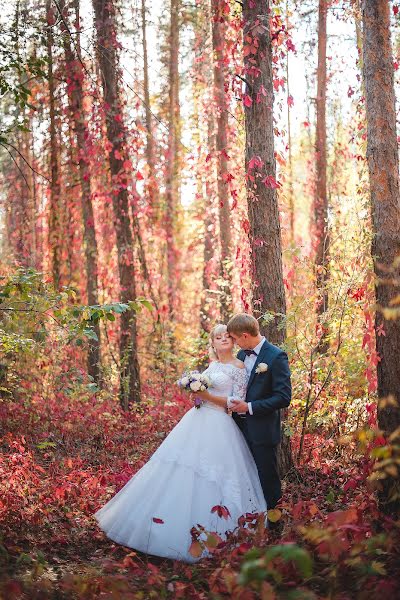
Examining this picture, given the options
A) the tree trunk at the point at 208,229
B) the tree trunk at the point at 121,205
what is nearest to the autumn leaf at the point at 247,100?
the tree trunk at the point at 121,205

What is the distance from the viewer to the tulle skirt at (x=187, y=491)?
17.9 feet

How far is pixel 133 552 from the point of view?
5.27 m

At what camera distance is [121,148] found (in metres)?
12.0

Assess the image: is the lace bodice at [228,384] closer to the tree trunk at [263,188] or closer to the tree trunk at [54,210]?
the tree trunk at [263,188]

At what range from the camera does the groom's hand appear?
572cm

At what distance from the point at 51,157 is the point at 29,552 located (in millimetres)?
11807

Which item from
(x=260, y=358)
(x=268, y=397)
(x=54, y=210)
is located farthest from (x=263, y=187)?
(x=54, y=210)

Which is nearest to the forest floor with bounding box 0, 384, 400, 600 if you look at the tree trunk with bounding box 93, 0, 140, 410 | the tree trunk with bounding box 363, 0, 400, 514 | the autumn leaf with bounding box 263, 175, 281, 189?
the tree trunk with bounding box 93, 0, 140, 410

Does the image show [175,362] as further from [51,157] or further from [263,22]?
[263,22]

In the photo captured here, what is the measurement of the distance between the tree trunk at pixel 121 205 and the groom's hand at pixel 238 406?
22.1 feet

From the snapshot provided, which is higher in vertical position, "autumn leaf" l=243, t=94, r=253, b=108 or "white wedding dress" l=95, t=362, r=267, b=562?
"autumn leaf" l=243, t=94, r=253, b=108

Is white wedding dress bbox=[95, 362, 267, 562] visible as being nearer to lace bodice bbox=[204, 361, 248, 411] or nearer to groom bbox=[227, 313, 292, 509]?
lace bodice bbox=[204, 361, 248, 411]

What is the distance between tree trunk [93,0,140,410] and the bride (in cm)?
657

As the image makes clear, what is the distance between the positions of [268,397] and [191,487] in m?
1.00
